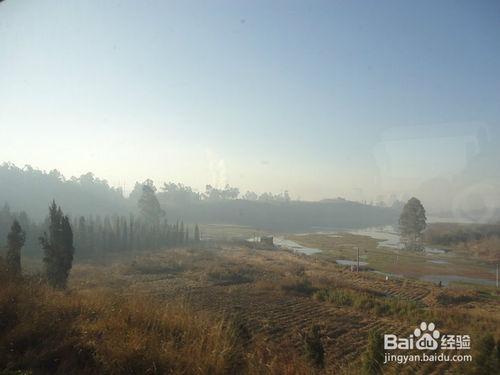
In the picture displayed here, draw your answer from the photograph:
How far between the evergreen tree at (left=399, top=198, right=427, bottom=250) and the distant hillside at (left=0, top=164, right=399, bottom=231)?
147 feet

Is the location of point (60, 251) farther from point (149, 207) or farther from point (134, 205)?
point (134, 205)

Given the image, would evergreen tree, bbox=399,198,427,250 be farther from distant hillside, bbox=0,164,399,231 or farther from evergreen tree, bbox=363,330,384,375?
distant hillside, bbox=0,164,399,231

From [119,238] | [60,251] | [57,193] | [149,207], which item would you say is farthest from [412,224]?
[57,193]

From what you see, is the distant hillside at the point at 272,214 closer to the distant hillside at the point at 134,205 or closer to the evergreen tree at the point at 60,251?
the distant hillside at the point at 134,205

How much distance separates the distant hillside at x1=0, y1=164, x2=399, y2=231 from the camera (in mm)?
99125

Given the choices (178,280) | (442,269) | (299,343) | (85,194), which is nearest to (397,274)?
(442,269)

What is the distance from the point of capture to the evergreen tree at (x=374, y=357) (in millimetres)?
4668

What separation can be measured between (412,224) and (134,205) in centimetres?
8446

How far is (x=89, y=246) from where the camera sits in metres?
47.8

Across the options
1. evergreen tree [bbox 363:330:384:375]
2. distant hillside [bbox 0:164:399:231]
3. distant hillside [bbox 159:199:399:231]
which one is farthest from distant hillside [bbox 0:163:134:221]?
evergreen tree [bbox 363:330:384:375]

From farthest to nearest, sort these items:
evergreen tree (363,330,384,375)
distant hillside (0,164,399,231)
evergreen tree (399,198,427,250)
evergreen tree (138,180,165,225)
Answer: distant hillside (0,164,399,231), evergreen tree (138,180,165,225), evergreen tree (399,198,427,250), evergreen tree (363,330,384,375)

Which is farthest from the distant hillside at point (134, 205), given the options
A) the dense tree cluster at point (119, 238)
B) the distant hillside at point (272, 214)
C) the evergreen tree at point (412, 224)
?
the evergreen tree at point (412, 224)

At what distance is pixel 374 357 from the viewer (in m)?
4.93

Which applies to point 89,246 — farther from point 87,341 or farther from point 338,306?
point 87,341
